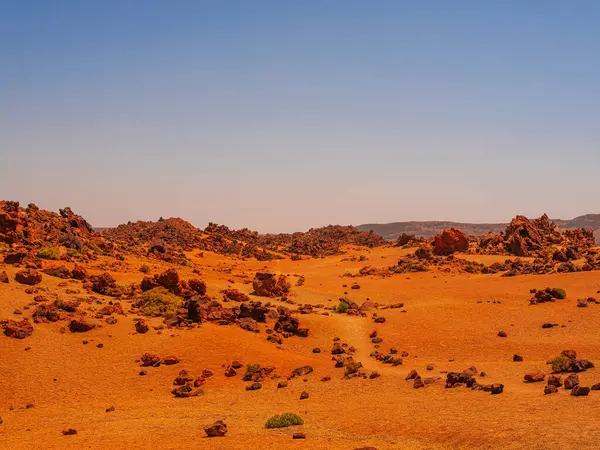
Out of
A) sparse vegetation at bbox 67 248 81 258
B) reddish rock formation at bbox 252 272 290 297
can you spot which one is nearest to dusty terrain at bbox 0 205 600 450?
reddish rock formation at bbox 252 272 290 297

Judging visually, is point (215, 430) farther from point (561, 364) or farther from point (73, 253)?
point (73, 253)

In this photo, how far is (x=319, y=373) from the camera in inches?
985

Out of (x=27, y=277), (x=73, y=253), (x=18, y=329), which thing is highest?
(x=73, y=253)

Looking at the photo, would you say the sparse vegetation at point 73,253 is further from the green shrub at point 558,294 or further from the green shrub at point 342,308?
the green shrub at point 558,294

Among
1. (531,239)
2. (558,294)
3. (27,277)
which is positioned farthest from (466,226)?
(27,277)

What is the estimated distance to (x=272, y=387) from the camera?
23.2 meters

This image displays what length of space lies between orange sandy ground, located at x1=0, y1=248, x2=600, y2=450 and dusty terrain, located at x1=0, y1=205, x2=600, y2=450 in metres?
0.07

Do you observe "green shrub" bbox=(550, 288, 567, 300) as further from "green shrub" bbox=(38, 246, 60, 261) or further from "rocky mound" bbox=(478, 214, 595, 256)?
"green shrub" bbox=(38, 246, 60, 261)

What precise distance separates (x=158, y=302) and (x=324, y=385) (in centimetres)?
1398

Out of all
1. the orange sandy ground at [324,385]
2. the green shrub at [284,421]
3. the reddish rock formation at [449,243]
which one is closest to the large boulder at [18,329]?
the orange sandy ground at [324,385]

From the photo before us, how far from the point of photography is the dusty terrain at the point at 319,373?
1602cm

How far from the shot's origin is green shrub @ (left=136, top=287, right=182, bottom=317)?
32406 millimetres

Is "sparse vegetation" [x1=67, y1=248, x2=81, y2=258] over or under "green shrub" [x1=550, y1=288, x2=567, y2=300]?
over

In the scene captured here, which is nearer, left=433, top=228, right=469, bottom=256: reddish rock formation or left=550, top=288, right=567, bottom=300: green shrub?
left=550, top=288, right=567, bottom=300: green shrub
